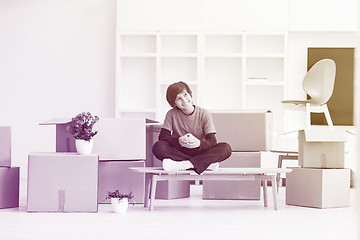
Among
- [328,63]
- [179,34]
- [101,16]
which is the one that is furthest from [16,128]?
[328,63]

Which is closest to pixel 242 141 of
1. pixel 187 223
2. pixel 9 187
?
pixel 187 223

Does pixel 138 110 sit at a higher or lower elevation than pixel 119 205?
higher

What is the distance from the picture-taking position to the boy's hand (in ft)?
12.3

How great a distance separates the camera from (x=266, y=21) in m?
6.74

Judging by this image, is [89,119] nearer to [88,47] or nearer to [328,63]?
[328,63]

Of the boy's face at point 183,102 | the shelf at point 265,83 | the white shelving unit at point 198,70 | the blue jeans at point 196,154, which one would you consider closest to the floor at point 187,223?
the blue jeans at point 196,154

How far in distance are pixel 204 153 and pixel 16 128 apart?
4.02 m

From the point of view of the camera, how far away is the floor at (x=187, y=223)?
2.68m

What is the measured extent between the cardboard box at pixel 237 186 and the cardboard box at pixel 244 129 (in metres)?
0.06

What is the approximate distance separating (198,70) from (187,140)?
312 cm

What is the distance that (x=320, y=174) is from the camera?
3.99 metres

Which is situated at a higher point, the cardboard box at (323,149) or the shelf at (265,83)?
the shelf at (265,83)

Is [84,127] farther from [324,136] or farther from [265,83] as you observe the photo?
[265,83]

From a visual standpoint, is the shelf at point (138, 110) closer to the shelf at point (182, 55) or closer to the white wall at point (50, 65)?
the white wall at point (50, 65)
